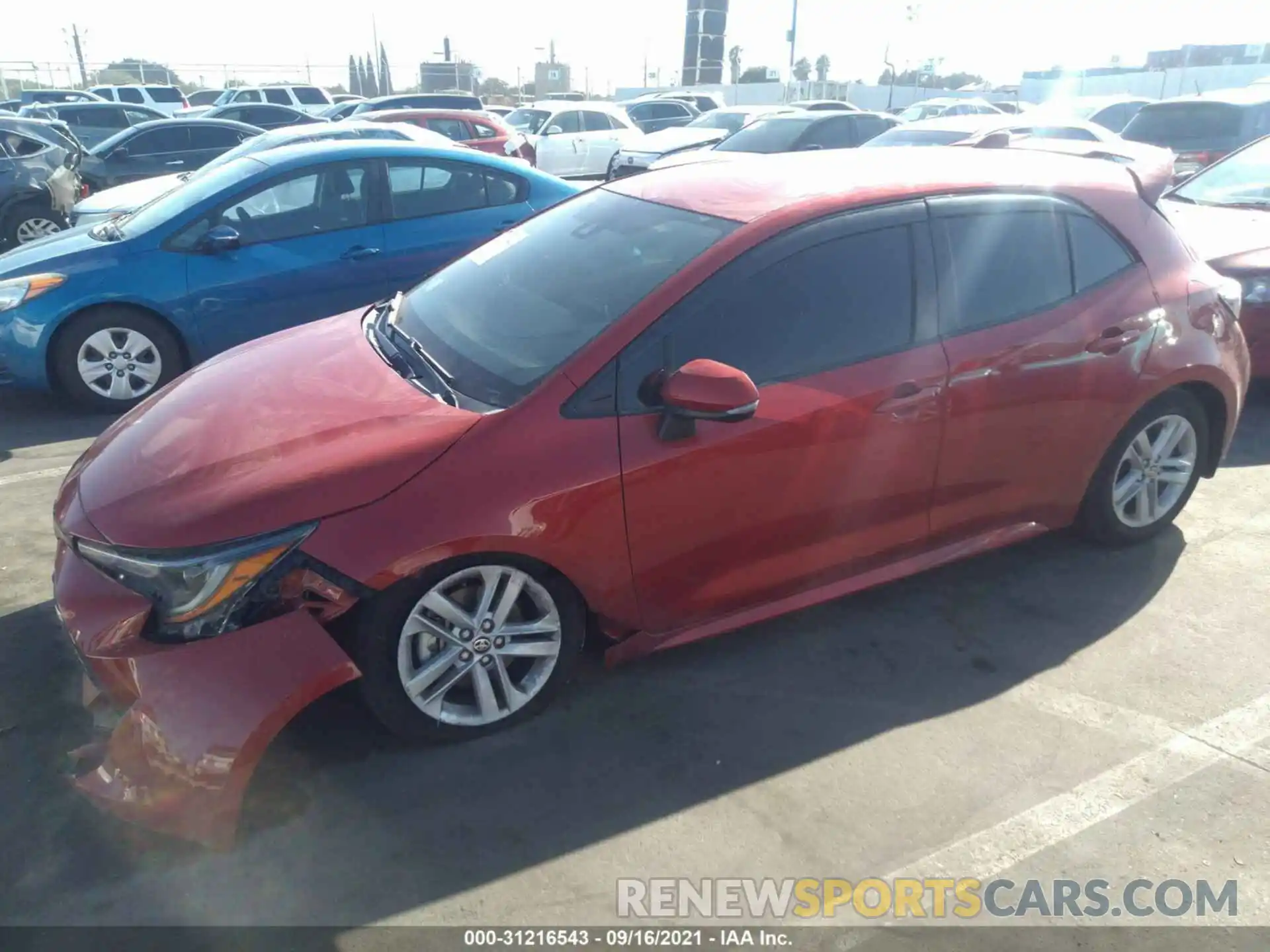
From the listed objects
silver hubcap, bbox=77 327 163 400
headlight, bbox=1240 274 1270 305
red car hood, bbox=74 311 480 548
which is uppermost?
red car hood, bbox=74 311 480 548

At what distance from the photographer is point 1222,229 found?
640cm

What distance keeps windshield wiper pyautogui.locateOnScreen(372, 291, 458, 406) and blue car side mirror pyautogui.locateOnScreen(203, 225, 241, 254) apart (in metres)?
2.53

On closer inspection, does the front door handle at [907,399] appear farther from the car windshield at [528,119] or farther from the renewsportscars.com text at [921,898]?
the car windshield at [528,119]

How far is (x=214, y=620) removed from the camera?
259cm

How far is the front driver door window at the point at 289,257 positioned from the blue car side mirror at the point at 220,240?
48mm

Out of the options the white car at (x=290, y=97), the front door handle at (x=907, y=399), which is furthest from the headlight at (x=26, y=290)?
the white car at (x=290, y=97)

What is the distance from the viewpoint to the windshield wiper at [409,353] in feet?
10.2

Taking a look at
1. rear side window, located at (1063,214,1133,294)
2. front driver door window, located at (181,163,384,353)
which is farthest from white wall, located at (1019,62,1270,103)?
rear side window, located at (1063,214,1133,294)

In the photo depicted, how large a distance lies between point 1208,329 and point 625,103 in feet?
75.6

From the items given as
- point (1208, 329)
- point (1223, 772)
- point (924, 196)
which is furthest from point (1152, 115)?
point (1223, 772)

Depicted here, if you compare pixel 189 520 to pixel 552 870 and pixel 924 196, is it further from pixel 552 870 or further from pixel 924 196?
pixel 924 196

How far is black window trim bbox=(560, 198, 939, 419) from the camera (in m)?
2.95

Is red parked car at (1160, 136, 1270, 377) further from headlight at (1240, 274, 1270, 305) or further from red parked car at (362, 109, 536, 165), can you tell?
red parked car at (362, 109, 536, 165)

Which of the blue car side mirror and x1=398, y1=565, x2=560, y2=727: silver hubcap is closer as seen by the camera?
x1=398, y1=565, x2=560, y2=727: silver hubcap
